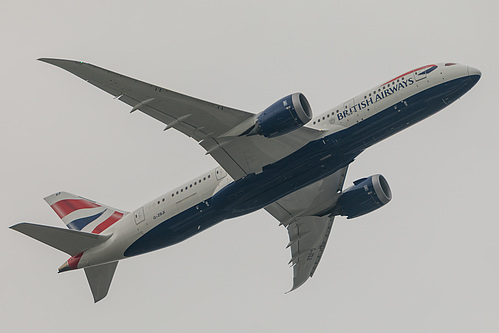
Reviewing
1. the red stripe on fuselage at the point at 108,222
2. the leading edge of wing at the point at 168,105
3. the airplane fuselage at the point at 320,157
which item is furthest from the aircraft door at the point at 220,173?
the red stripe on fuselage at the point at 108,222

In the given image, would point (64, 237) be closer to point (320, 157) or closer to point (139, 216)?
point (139, 216)

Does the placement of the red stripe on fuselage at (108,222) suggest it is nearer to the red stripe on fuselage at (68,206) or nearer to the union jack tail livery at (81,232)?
the union jack tail livery at (81,232)

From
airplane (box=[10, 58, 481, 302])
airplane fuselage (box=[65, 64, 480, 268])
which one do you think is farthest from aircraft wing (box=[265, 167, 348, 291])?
airplane fuselage (box=[65, 64, 480, 268])

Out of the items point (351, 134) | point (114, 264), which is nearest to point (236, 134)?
point (351, 134)

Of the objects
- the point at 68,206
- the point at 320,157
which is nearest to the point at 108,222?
the point at 68,206

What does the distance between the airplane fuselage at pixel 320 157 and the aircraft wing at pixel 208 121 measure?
22.3 inches

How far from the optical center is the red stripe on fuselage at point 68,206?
52.2 meters

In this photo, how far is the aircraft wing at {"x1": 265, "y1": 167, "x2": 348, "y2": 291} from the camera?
50906 mm

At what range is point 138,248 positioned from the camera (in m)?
47.4

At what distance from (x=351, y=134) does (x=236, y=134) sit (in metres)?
5.90

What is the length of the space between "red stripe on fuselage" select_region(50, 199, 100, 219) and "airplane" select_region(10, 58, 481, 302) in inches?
110

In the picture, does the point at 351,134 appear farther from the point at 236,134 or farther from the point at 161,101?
the point at 161,101

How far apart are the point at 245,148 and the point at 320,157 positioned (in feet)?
13.0

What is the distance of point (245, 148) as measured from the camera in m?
43.9
